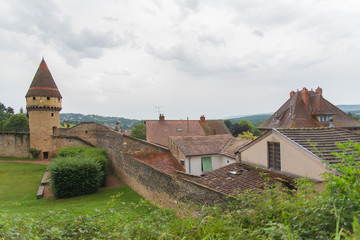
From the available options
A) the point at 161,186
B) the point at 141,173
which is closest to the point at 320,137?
the point at 161,186

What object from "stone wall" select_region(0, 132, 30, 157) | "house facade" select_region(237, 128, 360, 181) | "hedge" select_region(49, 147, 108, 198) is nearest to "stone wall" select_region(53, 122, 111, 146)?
"stone wall" select_region(0, 132, 30, 157)

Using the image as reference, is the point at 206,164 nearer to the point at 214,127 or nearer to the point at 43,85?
the point at 214,127

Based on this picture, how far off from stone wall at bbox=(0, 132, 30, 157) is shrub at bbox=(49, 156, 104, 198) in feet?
52.2

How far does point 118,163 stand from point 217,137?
32.8 feet

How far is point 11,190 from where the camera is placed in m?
16.1

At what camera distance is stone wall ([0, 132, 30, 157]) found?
28.0 meters

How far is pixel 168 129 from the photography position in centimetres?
2931

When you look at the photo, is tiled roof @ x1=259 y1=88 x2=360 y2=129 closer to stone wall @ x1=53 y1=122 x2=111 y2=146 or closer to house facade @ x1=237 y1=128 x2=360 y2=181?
house facade @ x1=237 y1=128 x2=360 y2=181


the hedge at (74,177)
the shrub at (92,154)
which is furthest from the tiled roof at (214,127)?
the hedge at (74,177)

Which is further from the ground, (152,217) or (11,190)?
(152,217)

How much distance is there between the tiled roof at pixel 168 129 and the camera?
27.6m

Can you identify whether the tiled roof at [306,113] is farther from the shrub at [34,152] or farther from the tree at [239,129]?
the shrub at [34,152]

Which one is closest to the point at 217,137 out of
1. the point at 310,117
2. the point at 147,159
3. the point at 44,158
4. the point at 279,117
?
the point at 147,159

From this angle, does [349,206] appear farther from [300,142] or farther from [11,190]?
[11,190]
